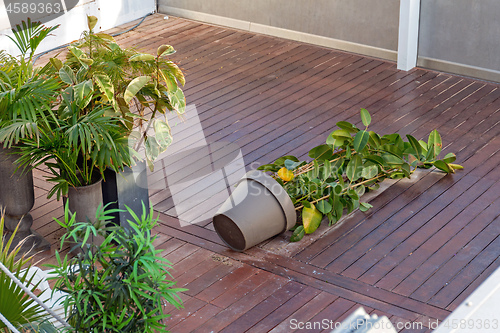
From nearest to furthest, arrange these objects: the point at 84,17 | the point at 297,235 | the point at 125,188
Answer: the point at 125,188, the point at 297,235, the point at 84,17

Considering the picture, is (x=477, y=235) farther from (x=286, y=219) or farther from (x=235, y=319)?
(x=235, y=319)

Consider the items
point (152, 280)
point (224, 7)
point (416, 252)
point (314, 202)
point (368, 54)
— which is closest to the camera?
point (152, 280)

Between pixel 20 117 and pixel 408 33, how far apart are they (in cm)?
420

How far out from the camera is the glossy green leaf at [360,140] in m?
4.35

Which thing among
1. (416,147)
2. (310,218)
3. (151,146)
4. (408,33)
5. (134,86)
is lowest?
(310,218)

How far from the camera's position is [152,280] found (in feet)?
8.55

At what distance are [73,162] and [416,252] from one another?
205 centimetres

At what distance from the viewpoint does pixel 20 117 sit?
3631 mm

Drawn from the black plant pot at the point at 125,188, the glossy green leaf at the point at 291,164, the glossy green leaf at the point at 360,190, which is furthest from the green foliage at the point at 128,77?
the glossy green leaf at the point at 360,190

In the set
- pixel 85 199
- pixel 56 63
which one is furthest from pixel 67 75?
pixel 85 199

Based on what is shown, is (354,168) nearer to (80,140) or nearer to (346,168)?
(346,168)

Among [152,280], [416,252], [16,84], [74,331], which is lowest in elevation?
[416,252]

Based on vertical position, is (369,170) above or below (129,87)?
below

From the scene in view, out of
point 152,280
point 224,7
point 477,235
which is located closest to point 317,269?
point 477,235
